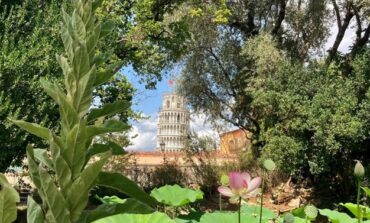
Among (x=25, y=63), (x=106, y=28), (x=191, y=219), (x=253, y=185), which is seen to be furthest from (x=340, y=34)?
(x=106, y=28)

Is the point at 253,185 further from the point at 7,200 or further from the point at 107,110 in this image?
the point at 7,200

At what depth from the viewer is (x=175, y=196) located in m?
4.69

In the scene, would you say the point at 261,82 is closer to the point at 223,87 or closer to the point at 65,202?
the point at 223,87

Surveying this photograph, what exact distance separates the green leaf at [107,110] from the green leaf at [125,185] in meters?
0.07

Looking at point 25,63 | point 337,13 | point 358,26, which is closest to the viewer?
point 25,63

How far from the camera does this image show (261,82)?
16.6 metres

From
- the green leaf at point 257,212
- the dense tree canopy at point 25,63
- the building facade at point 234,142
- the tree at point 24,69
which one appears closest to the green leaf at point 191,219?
the green leaf at point 257,212

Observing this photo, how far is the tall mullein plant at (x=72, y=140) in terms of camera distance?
621mm

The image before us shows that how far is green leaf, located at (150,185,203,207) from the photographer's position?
458 cm

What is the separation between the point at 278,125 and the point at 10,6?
809cm

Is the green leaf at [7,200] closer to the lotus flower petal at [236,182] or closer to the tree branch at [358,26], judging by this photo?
the lotus flower petal at [236,182]

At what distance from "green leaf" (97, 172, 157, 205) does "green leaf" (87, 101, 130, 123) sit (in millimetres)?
73

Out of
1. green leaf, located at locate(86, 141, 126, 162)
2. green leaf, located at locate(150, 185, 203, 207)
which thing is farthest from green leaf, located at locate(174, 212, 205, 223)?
green leaf, located at locate(86, 141, 126, 162)

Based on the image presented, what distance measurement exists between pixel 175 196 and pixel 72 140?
13.5 feet
